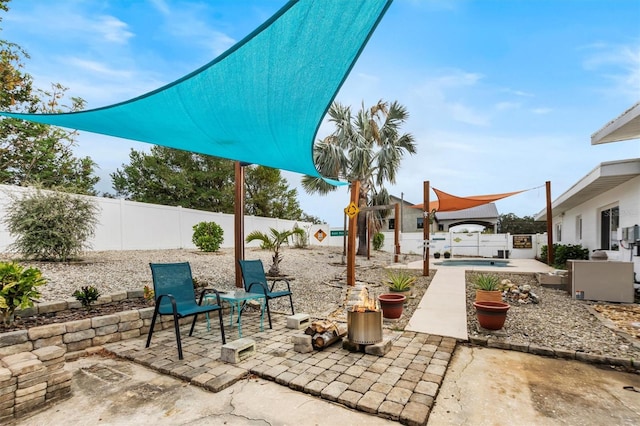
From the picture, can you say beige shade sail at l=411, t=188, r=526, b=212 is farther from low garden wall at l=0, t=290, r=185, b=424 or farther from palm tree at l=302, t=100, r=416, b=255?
low garden wall at l=0, t=290, r=185, b=424

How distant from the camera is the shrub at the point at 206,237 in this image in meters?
10.6

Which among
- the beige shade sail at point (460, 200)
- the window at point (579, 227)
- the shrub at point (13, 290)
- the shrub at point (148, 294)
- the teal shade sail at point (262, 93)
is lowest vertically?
the shrub at point (148, 294)

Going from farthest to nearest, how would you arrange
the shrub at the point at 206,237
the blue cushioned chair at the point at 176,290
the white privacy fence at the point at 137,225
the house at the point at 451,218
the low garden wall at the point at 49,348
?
the house at the point at 451,218 → the shrub at the point at 206,237 → the white privacy fence at the point at 137,225 → the blue cushioned chair at the point at 176,290 → the low garden wall at the point at 49,348

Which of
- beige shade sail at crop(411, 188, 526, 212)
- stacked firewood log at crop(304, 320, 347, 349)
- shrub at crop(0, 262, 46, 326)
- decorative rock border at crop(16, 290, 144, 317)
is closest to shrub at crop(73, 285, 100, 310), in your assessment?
decorative rock border at crop(16, 290, 144, 317)

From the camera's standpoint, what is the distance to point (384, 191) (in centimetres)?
1384

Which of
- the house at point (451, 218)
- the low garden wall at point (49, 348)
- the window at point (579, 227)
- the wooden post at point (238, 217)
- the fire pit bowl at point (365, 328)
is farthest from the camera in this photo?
the house at point (451, 218)

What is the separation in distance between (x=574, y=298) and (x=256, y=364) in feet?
19.1

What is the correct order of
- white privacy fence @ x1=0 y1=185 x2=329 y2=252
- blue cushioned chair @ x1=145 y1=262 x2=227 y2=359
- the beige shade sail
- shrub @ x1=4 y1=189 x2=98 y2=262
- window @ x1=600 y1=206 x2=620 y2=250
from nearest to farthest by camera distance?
blue cushioned chair @ x1=145 y1=262 x2=227 y2=359, shrub @ x1=4 y1=189 x2=98 y2=262, window @ x1=600 y1=206 x2=620 y2=250, white privacy fence @ x1=0 y1=185 x2=329 y2=252, the beige shade sail

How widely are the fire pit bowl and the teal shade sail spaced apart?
1.94 meters

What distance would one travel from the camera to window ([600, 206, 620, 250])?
23.6ft

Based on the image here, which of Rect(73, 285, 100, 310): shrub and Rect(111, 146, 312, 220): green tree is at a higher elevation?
Rect(111, 146, 312, 220): green tree

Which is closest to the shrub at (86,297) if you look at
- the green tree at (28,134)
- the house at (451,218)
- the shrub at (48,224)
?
the shrub at (48,224)

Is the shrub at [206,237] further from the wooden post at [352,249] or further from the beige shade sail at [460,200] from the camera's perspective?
the beige shade sail at [460,200]

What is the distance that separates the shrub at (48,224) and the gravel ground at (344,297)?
333 mm
